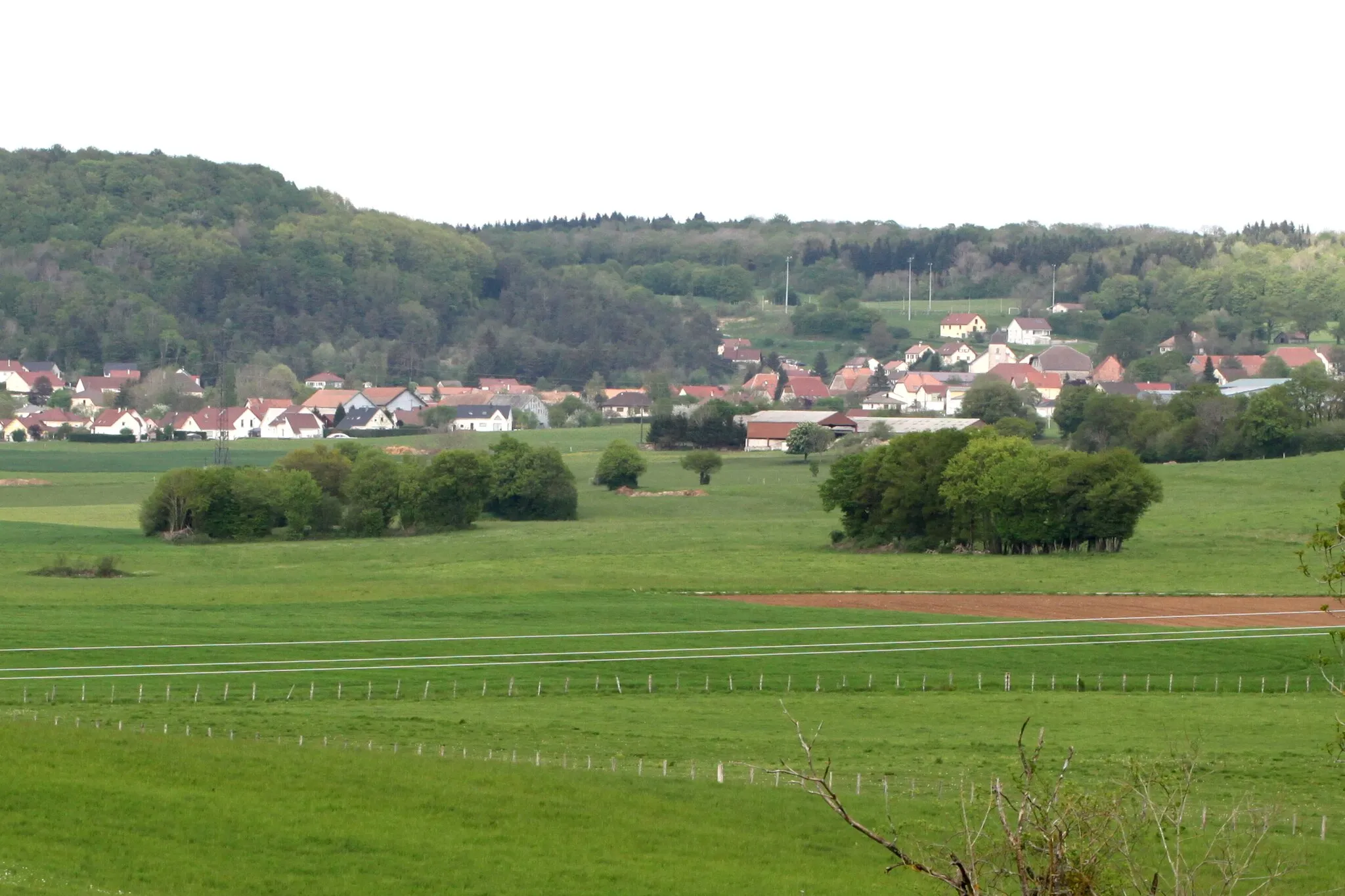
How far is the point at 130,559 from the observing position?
7031 centimetres

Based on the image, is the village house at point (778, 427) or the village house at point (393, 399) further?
the village house at point (393, 399)

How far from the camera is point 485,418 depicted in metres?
168

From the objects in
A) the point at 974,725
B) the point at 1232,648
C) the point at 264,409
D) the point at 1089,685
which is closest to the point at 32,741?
the point at 974,725

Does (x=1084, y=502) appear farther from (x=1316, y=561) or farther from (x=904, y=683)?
(x=904, y=683)

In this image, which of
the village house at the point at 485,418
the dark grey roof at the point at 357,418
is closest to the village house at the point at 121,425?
the dark grey roof at the point at 357,418

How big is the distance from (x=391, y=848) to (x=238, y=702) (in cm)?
1314

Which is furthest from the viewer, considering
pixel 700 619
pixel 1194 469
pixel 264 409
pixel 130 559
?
pixel 264 409

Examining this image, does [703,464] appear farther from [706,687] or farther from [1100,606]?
[706,687]

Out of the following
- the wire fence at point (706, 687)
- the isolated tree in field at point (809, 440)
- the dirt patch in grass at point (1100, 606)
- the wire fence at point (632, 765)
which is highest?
the wire fence at point (632, 765)

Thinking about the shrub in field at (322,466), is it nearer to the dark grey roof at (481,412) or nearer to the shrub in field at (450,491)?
the shrub in field at (450,491)

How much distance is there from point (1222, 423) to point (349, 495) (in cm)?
5535

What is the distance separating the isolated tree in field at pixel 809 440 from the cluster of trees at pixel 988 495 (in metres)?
40.3

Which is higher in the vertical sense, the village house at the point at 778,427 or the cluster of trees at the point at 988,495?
the cluster of trees at the point at 988,495

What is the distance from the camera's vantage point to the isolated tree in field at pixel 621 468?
331ft
